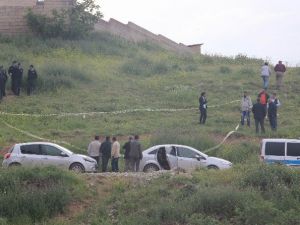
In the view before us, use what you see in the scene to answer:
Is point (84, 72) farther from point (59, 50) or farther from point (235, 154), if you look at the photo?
point (235, 154)

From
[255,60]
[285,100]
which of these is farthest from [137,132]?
[255,60]

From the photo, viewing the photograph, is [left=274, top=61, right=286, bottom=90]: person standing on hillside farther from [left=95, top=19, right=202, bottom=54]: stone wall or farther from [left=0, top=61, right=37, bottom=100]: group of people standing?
[left=95, top=19, right=202, bottom=54]: stone wall

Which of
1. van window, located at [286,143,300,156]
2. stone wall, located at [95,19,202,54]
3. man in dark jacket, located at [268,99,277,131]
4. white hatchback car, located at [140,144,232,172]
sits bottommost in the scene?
white hatchback car, located at [140,144,232,172]

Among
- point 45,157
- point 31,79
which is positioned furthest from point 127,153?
point 31,79

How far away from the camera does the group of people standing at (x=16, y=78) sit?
3234cm

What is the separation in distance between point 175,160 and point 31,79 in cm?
1315

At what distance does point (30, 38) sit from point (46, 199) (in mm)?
25413

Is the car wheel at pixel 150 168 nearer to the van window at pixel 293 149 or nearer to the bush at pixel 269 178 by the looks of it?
the van window at pixel 293 149

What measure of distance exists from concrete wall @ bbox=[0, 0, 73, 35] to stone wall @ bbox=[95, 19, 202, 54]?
3875 mm

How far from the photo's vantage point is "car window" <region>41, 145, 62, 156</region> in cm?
2336

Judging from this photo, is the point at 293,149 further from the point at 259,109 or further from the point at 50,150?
the point at 50,150

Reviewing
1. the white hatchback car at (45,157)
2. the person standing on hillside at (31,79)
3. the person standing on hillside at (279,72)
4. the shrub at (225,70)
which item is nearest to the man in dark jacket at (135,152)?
the white hatchback car at (45,157)

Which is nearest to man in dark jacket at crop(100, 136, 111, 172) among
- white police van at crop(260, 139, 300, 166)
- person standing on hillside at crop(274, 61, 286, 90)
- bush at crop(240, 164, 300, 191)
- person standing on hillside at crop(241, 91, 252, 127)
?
→ white police van at crop(260, 139, 300, 166)

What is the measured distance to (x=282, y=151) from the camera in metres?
23.2
